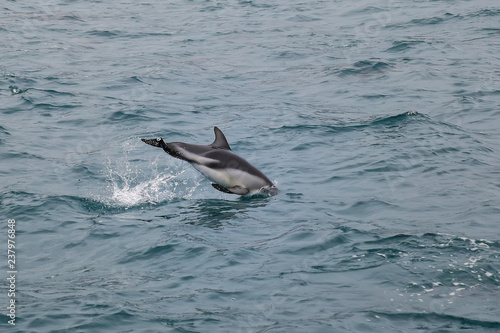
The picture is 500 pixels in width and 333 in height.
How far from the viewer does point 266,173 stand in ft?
46.0

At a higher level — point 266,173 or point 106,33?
point 106,33

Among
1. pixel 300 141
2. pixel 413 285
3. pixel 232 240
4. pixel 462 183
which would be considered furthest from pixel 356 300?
pixel 300 141

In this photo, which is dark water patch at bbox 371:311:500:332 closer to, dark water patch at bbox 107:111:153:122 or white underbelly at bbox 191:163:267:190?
white underbelly at bbox 191:163:267:190

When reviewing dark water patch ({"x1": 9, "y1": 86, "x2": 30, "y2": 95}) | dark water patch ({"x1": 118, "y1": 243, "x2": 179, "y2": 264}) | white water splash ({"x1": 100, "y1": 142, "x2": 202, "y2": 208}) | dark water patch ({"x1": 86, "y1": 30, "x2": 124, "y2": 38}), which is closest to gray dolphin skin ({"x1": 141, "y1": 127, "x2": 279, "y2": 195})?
white water splash ({"x1": 100, "y1": 142, "x2": 202, "y2": 208})

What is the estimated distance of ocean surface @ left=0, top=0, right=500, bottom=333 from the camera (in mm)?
8867

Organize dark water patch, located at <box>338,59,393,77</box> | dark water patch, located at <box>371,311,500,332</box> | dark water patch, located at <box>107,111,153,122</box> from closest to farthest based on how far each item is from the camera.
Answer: dark water patch, located at <box>371,311,500,332</box> < dark water patch, located at <box>107,111,153,122</box> < dark water patch, located at <box>338,59,393,77</box>

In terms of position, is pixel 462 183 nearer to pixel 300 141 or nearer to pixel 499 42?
pixel 300 141

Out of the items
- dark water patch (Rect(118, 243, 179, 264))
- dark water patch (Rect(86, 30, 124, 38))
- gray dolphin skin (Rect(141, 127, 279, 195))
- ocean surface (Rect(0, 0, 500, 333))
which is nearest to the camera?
ocean surface (Rect(0, 0, 500, 333))

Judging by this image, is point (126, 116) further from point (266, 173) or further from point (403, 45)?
point (403, 45)

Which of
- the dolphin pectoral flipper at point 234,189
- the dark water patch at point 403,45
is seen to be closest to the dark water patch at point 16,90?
the dolphin pectoral flipper at point 234,189

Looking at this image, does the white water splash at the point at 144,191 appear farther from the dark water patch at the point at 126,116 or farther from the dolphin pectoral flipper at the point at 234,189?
the dark water patch at the point at 126,116

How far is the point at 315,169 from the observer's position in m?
14.2

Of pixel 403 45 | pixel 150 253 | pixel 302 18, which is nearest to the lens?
pixel 150 253

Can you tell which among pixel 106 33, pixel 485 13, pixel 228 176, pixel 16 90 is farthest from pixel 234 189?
pixel 485 13
